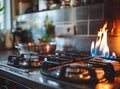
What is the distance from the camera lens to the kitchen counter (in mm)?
665

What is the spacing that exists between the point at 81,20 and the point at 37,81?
76 centimetres

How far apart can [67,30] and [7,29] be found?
80 centimetres

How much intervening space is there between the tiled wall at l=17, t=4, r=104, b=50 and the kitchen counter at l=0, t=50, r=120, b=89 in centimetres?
56

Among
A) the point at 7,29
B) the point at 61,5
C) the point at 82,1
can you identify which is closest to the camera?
the point at 82,1

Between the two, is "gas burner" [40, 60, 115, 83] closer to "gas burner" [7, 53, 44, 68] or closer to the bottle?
"gas burner" [7, 53, 44, 68]

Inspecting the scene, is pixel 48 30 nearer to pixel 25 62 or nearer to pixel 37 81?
pixel 25 62

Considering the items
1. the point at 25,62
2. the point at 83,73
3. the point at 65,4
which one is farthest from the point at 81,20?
the point at 83,73

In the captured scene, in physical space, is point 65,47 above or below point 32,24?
below

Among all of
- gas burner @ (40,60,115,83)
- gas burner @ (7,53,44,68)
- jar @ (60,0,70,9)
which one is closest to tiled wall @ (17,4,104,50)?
jar @ (60,0,70,9)

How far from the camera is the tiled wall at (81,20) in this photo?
50.5 inches

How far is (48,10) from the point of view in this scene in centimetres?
159

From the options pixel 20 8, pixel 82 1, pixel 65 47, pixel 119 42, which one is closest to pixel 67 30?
pixel 65 47

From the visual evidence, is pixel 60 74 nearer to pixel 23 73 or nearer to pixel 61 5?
pixel 23 73

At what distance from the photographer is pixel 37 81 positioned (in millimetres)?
736
